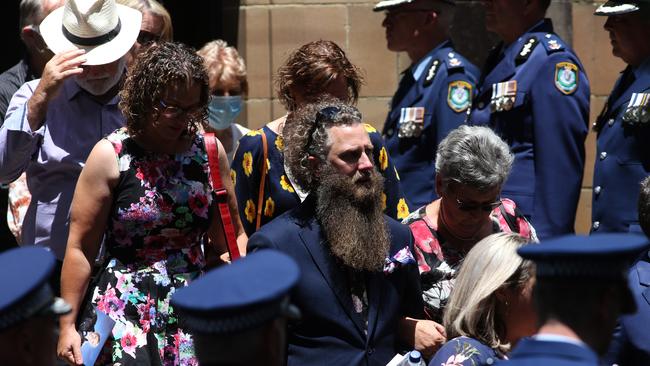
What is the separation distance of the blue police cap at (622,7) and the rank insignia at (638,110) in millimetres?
430

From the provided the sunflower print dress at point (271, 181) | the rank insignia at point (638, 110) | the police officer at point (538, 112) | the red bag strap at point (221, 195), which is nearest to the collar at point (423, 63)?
the police officer at point (538, 112)

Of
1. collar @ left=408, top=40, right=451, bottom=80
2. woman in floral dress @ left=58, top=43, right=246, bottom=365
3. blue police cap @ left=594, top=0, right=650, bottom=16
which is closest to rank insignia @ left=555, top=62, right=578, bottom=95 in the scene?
blue police cap @ left=594, top=0, right=650, bottom=16

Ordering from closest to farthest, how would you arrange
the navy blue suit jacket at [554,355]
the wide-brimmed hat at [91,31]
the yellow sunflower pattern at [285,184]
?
the navy blue suit jacket at [554,355] → the wide-brimmed hat at [91,31] → the yellow sunflower pattern at [285,184]

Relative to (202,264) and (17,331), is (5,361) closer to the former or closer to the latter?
(17,331)

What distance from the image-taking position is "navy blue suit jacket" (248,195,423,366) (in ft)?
15.6

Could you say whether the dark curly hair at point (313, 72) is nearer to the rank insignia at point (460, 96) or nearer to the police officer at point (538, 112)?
the police officer at point (538, 112)

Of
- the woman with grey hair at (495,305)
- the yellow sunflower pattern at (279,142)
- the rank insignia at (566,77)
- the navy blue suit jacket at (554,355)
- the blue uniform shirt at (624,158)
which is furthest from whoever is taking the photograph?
the rank insignia at (566,77)

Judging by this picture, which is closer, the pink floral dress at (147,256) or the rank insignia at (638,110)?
the pink floral dress at (147,256)

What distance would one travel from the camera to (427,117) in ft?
23.8

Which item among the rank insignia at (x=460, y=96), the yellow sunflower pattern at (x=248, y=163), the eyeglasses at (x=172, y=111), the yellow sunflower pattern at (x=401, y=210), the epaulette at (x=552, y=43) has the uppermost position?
the eyeglasses at (x=172, y=111)

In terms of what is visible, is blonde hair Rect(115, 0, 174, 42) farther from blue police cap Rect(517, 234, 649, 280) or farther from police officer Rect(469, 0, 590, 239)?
blue police cap Rect(517, 234, 649, 280)

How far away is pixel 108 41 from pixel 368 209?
1.45 m

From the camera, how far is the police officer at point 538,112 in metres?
6.61

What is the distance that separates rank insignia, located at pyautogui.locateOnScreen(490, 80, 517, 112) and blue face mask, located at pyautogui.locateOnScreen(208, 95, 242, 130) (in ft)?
4.59
